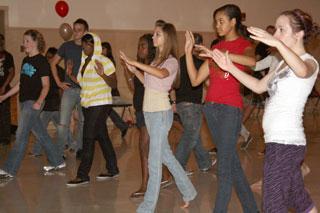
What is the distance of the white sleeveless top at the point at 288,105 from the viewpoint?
3.33 m

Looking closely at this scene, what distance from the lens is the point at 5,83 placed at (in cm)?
909

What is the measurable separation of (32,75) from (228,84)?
2.72 meters

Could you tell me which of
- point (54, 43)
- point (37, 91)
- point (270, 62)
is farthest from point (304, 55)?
point (54, 43)

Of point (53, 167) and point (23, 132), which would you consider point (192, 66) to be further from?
point (53, 167)

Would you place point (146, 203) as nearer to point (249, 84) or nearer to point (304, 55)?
point (249, 84)

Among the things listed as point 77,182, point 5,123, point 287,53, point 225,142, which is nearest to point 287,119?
point 287,53

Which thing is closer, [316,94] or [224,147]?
[224,147]

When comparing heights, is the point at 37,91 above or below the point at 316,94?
above

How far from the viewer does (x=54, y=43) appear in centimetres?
1170

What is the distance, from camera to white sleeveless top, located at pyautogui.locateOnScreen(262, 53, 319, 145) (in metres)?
3.33

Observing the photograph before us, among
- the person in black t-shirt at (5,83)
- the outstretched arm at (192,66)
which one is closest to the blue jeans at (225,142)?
the outstretched arm at (192,66)

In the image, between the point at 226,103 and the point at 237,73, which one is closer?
the point at 237,73

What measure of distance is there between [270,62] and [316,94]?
9391 millimetres

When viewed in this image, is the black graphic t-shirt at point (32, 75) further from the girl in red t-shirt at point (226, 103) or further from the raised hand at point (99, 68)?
the girl in red t-shirt at point (226, 103)
